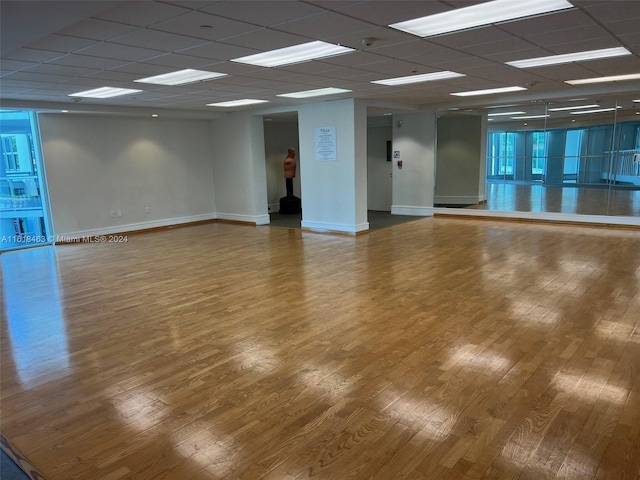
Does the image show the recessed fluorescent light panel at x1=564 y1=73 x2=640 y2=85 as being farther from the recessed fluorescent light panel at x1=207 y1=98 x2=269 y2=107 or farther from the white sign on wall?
the recessed fluorescent light panel at x1=207 y1=98 x2=269 y2=107

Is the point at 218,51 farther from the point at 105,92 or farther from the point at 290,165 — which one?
the point at 290,165

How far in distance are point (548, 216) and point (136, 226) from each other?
899 centimetres

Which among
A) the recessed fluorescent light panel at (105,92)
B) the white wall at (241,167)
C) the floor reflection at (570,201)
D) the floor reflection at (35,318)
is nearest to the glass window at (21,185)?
the floor reflection at (35,318)

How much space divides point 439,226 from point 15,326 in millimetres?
7646

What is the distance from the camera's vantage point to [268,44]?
13.7 ft

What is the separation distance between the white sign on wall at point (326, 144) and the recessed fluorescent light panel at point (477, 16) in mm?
4801

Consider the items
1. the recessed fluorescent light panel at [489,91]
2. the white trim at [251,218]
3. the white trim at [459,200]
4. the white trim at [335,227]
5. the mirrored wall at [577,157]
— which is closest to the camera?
the recessed fluorescent light panel at [489,91]

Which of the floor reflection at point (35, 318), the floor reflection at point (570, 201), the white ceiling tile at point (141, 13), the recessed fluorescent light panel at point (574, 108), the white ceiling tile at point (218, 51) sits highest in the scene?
the white ceiling tile at point (141, 13)

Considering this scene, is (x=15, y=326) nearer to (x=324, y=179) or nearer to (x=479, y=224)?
(x=324, y=179)

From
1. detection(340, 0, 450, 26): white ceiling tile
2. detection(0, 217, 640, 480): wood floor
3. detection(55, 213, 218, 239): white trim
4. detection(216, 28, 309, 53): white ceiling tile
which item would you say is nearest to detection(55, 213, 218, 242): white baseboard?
detection(55, 213, 218, 239): white trim

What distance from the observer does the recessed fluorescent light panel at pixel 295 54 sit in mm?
4505

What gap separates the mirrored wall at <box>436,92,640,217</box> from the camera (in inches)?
365

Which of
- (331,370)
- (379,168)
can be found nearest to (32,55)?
(331,370)

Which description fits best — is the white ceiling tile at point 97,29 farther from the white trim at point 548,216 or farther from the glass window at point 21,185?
the white trim at point 548,216
